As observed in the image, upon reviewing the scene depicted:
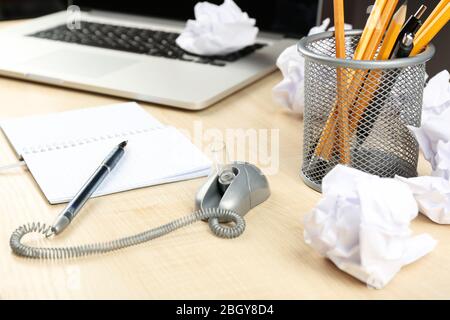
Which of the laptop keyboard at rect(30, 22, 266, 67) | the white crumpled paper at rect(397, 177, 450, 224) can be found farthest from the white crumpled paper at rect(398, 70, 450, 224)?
the laptop keyboard at rect(30, 22, 266, 67)

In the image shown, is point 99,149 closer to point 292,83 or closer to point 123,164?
point 123,164

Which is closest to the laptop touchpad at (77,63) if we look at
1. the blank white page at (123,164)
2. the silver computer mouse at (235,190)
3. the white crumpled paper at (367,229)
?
the blank white page at (123,164)

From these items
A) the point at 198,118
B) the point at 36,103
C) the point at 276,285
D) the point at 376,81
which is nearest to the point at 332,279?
the point at 276,285

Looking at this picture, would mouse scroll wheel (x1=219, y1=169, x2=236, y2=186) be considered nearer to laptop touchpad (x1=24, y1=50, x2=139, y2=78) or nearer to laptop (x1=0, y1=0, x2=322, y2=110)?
laptop (x1=0, y1=0, x2=322, y2=110)

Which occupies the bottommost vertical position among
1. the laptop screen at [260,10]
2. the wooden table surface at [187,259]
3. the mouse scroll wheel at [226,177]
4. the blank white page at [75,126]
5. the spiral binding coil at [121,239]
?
the wooden table surface at [187,259]

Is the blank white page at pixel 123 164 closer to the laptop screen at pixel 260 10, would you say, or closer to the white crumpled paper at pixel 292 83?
the white crumpled paper at pixel 292 83

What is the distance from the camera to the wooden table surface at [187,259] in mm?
466

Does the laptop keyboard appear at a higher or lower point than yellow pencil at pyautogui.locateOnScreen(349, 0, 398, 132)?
lower

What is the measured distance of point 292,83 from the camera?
0.81 metres

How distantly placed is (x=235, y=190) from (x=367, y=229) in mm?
145

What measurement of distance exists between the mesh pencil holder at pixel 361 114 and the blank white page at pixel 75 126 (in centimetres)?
23

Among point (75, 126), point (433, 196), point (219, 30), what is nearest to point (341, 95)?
point (433, 196)

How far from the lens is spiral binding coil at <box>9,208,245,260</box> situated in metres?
0.50

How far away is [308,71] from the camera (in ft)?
2.03
